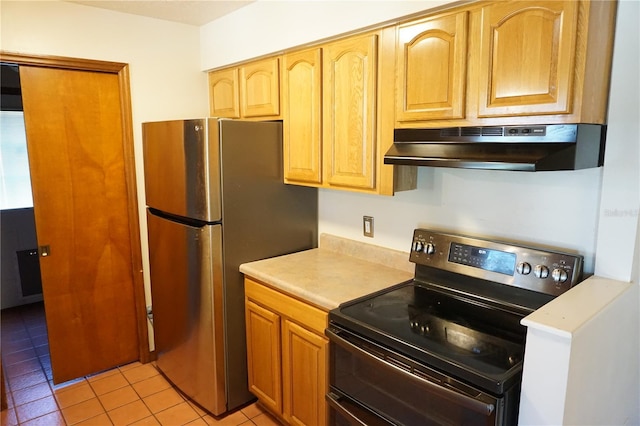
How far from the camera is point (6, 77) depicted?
140 inches

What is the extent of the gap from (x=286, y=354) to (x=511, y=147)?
1406 millimetres

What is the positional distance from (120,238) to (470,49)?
242 cm

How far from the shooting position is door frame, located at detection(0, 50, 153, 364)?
2.46 m

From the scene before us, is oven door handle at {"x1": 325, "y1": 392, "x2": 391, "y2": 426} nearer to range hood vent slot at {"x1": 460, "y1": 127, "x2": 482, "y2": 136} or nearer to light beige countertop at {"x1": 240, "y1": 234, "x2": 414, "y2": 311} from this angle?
light beige countertop at {"x1": 240, "y1": 234, "x2": 414, "y2": 311}

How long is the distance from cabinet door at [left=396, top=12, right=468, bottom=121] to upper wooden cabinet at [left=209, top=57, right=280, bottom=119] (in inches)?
35.1

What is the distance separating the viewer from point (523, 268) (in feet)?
5.49

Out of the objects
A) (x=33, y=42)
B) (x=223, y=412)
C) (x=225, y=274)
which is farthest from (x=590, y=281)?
(x=33, y=42)

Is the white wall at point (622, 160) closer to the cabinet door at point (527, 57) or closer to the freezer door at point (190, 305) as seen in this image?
the cabinet door at point (527, 57)

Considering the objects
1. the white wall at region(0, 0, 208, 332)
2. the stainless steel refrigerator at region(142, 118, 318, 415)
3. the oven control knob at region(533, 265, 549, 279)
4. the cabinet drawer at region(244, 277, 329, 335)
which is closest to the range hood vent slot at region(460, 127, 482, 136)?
the oven control knob at region(533, 265, 549, 279)

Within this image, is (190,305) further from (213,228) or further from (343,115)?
(343,115)

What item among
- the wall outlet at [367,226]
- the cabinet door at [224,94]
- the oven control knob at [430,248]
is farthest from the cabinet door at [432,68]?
the cabinet door at [224,94]

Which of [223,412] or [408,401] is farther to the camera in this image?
[223,412]

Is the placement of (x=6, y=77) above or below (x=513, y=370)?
above

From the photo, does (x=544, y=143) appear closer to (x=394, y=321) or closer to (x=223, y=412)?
(x=394, y=321)
